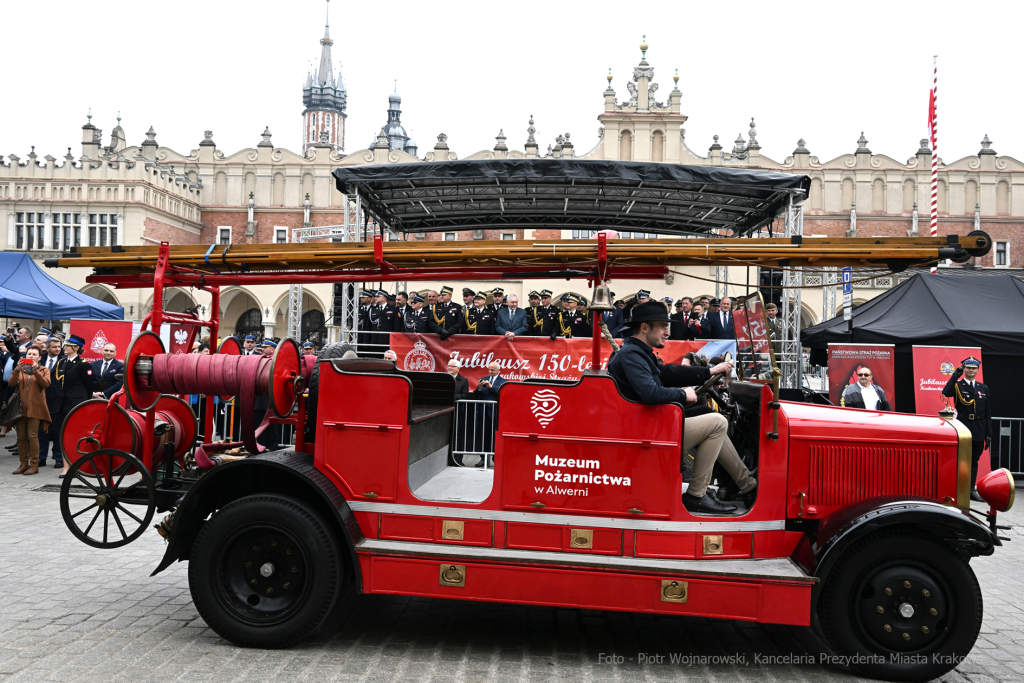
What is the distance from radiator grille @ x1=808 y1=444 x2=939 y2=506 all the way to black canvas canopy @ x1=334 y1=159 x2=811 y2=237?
5.68m

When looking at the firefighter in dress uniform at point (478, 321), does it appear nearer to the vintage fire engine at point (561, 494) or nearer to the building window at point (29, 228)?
the vintage fire engine at point (561, 494)

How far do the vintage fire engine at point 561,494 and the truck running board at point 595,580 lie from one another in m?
0.01

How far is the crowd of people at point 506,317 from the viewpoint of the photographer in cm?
1184

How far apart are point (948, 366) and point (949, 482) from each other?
8484 mm

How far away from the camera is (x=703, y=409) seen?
5.16 m

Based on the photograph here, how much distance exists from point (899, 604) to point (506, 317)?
827 cm

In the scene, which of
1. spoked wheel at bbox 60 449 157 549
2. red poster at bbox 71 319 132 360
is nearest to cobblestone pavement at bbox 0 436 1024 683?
spoked wheel at bbox 60 449 157 549

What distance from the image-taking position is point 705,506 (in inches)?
182

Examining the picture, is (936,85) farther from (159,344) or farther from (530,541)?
(159,344)

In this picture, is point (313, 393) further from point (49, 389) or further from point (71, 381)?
point (49, 389)

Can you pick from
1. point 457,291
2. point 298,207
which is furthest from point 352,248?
point 298,207

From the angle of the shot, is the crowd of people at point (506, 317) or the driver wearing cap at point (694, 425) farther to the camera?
the crowd of people at point (506, 317)

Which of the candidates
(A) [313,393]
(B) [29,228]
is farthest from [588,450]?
(B) [29,228]

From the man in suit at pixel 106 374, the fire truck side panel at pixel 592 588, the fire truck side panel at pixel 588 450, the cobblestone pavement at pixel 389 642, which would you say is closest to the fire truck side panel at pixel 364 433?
the fire truck side panel at pixel 592 588
